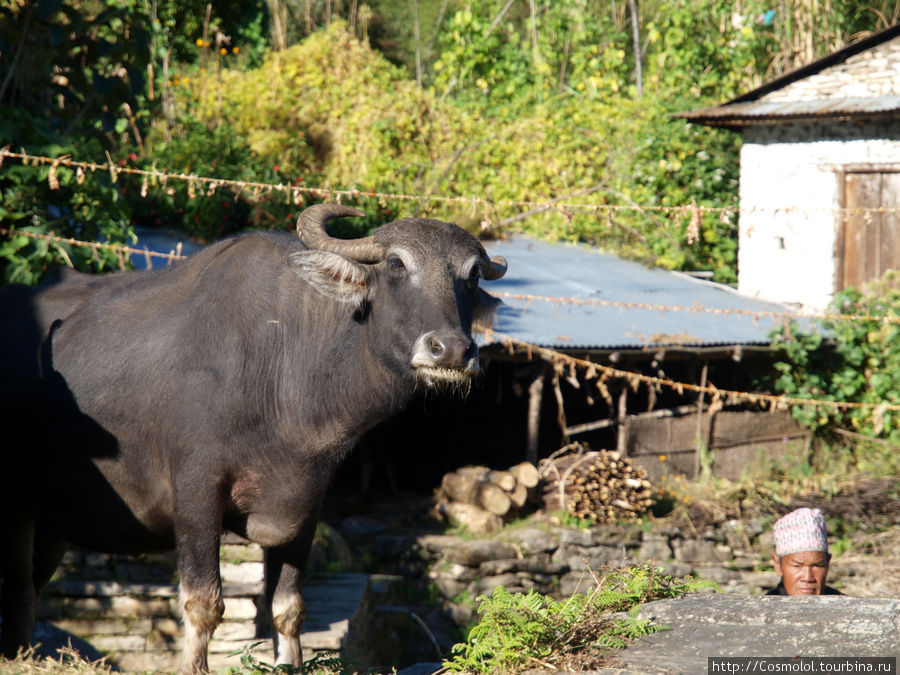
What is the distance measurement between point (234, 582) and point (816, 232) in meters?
11.2

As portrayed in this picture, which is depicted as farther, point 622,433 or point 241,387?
point 622,433

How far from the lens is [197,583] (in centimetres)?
461

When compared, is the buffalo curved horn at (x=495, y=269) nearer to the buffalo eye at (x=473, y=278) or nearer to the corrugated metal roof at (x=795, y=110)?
the buffalo eye at (x=473, y=278)

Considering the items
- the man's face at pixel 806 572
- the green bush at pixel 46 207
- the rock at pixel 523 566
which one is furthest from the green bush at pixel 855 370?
the green bush at pixel 46 207

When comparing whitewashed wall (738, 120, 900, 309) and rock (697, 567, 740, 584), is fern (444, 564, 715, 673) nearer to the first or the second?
rock (697, 567, 740, 584)

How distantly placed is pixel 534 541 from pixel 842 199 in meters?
7.38

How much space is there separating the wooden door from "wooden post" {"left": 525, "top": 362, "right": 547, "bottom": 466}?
19.9ft

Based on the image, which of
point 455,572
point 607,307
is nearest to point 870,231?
point 607,307

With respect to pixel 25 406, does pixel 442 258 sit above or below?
above

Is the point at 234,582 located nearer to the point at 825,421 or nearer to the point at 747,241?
the point at 825,421

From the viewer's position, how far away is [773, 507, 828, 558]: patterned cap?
543 centimetres

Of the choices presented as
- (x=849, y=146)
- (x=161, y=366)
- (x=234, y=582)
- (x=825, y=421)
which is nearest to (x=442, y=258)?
(x=161, y=366)

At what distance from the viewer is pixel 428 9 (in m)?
28.9

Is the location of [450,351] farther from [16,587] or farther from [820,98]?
[820,98]
